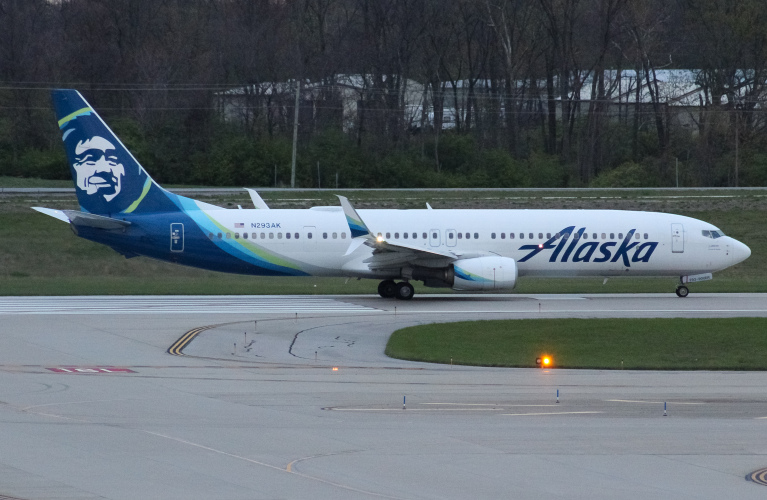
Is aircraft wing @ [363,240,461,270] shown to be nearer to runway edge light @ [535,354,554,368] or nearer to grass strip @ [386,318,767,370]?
grass strip @ [386,318,767,370]

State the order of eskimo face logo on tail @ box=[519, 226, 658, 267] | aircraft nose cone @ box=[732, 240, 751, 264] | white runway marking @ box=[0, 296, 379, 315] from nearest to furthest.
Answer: white runway marking @ box=[0, 296, 379, 315], eskimo face logo on tail @ box=[519, 226, 658, 267], aircraft nose cone @ box=[732, 240, 751, 264]

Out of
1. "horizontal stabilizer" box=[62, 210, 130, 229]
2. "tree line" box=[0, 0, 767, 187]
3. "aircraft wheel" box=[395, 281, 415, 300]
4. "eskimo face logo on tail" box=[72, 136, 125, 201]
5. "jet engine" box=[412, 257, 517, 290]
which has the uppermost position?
"tree line" box=[0, 0, 767, 187]

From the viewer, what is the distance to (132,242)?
31.9 meters

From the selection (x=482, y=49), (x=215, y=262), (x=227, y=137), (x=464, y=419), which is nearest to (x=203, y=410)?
(x=464, y=419)

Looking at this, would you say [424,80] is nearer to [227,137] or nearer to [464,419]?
[227,137]

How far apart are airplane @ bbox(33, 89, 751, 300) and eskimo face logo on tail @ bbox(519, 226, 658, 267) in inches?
1.3

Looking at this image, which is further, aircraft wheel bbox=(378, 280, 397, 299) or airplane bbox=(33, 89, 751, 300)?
aircraft wheel bbox=(378, 280, 397, 299)

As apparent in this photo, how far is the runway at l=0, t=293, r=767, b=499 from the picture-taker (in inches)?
436

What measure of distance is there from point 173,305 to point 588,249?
13033 mm

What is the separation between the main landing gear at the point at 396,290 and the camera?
32281 mm

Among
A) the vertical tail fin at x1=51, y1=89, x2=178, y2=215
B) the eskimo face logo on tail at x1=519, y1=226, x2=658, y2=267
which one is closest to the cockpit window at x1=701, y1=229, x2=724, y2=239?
the eskimo face logo on tail at x1=519, y1=226, x2=658, y2=267

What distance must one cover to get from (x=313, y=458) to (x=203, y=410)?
3306 millimetres

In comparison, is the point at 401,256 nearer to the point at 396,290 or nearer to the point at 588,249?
the point at 396,290

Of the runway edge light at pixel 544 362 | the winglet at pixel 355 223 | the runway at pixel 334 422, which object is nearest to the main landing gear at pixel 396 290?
the winglet at pixel 355 223
